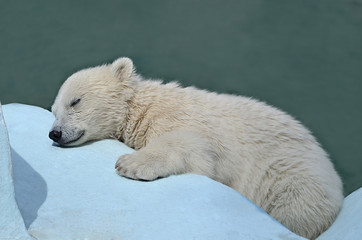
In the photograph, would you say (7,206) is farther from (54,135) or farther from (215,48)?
(215,48)

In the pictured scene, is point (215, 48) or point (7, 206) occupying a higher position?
point (215, 48)

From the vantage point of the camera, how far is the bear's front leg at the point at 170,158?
9.82 feet

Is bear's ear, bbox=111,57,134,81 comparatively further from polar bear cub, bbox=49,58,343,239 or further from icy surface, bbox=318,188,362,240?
icy surface, bbox=318,188,362,240

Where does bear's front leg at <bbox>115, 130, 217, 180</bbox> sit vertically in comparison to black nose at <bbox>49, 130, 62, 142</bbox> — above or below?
above

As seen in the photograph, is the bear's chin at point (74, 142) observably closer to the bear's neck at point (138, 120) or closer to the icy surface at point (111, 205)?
the icy surface at point (111, 205)

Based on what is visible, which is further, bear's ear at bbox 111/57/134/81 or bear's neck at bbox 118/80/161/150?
bear's ear at bbox 111/57/134/81

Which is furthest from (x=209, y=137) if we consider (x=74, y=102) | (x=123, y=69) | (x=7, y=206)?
(x=7, y=206)

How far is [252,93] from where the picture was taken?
5.70 m

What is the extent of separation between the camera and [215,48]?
20.2 ft

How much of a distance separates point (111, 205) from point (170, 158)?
21.6 inches

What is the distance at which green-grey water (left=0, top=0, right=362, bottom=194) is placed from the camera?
5676 mm

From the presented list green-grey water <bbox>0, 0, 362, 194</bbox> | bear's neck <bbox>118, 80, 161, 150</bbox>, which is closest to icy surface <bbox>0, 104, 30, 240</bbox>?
bear's neck <bbox>118, 80, 161, 150</bbox>

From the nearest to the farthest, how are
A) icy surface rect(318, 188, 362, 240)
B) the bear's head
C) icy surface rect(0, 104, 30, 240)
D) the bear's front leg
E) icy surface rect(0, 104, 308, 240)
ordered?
icy surface rect(0, 104, 30, 240) → icy surface rect(0, 104, 308, 240) → icy surface rect(318, 188, 362, 240) → the bear's front leg → the bear's head

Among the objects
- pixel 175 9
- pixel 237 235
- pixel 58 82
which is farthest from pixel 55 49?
pixel 237 235
